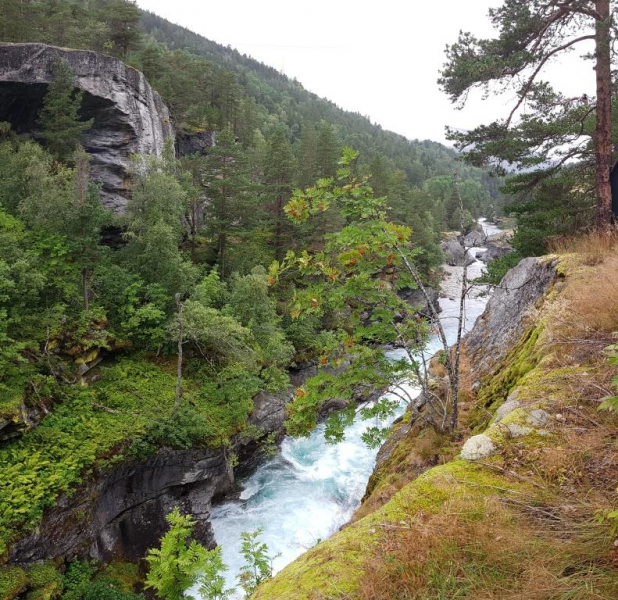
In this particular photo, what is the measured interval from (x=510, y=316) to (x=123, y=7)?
39.9m

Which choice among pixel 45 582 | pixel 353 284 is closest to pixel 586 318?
pixel 353 284

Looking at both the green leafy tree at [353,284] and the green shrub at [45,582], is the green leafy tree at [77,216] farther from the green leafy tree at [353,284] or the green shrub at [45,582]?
the green leafy tree at [353,284]

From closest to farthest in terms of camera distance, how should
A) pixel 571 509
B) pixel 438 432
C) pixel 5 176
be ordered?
pixel 571 509 < pixel 438 432 < pixel 5 176

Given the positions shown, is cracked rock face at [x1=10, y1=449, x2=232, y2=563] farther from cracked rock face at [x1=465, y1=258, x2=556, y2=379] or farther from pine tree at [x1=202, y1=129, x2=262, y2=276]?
pine tree at [x1=202, y1=129, x2=262, y2=276]

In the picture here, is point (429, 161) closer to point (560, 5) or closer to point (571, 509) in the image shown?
point (560, 5)

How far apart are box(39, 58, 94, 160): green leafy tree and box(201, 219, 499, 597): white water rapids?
20670 mm

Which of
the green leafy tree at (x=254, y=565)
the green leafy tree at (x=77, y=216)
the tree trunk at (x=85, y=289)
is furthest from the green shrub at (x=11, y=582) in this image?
the green leafy tree at (x=77, y=216)

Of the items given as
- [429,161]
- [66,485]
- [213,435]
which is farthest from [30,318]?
[429,161]

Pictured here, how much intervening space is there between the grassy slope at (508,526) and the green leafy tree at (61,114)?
85.2 feet

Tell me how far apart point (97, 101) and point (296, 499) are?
26.5 meters

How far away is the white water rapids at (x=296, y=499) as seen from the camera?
44.0ft

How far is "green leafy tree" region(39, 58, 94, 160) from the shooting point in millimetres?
22531

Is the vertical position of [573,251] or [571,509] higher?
[573,251]

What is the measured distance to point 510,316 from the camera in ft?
25.9
